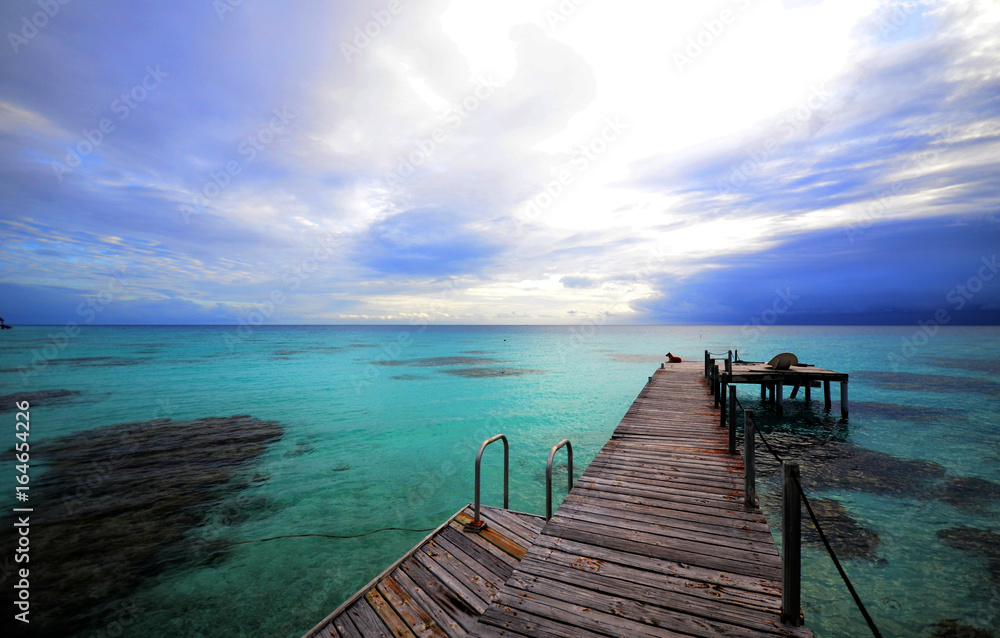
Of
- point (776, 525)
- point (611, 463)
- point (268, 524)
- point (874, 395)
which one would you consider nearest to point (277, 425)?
point (268, 524)

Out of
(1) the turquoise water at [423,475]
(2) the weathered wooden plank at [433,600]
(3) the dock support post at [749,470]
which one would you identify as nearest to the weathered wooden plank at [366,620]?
(2) the weathered wooden plank at [433,600]

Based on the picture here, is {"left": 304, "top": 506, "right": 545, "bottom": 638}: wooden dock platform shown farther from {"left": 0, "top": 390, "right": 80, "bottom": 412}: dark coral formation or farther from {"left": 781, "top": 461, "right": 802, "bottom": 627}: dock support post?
{"left": 0, "top": 390, "right": 80, "bottom": 412}: dark coral formation

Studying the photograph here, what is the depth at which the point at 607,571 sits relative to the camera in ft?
Answer: 14.7

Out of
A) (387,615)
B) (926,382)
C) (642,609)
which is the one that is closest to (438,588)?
(387,615)

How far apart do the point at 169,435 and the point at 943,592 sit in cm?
2479

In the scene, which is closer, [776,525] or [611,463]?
[611,463]

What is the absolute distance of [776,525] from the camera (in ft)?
31.0

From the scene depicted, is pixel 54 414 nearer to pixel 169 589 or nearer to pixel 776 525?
pixel 169 589

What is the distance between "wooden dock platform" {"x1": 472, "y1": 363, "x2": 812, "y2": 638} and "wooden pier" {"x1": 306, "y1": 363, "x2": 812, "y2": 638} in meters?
0.01

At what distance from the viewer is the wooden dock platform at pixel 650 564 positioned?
3684 mm

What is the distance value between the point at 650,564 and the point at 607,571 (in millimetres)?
531

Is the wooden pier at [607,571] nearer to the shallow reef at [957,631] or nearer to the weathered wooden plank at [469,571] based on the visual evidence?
the weathered wooden plank at [469,571]

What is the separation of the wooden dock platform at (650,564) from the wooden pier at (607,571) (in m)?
0.01

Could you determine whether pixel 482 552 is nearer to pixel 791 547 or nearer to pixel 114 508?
pixel 791 547
